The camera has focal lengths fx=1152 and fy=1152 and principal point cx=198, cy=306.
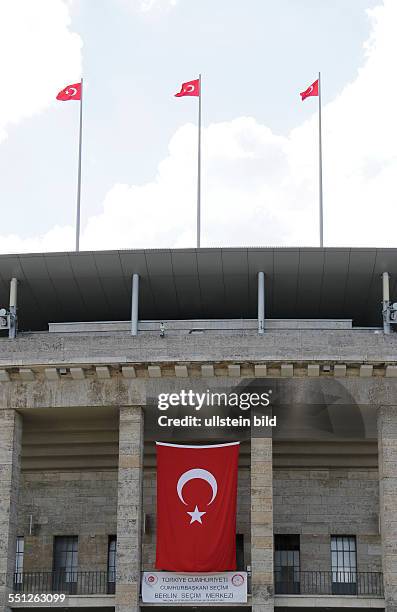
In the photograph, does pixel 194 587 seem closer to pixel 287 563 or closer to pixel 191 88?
pixel 287 563

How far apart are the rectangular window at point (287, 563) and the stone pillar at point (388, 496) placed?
537 centimetres

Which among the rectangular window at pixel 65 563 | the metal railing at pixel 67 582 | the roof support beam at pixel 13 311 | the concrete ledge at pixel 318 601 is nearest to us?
the concrete ledge at pixel 318 601

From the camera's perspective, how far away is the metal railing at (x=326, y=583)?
44.1 meters

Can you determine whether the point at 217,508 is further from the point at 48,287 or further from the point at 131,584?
the point at 48,287

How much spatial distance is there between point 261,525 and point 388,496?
179 inches

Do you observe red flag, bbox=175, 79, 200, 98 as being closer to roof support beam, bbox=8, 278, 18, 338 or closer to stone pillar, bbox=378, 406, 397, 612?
roof support beam, bbox=8, 278, 18, 338

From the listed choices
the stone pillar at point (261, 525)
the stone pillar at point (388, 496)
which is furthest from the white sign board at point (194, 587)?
the stone pillar at point (388, 496)

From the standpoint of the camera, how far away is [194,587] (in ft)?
132

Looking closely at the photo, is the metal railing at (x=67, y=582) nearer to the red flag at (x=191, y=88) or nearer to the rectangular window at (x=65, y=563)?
the rectangular window at (x=65, y=563)

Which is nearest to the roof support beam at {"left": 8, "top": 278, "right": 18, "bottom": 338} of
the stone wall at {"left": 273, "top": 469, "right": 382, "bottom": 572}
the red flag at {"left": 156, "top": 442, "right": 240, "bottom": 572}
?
the red flag at {"left": 156, "top": 442, "right": 240, "bottom": 572}

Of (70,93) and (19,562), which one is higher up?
(70,93)

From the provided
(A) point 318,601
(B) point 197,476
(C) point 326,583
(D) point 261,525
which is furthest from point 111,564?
(A) point 318,601

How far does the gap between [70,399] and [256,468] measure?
7160mm

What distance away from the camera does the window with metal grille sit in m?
45.6
